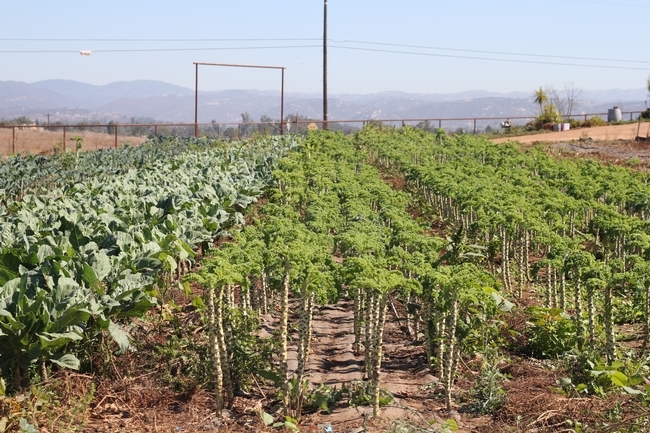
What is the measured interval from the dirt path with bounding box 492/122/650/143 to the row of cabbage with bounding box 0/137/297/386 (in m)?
30.2

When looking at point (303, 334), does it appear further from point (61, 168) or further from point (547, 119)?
point (547, 119)

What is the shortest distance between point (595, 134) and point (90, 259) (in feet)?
132

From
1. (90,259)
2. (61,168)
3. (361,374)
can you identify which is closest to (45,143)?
(61,168)

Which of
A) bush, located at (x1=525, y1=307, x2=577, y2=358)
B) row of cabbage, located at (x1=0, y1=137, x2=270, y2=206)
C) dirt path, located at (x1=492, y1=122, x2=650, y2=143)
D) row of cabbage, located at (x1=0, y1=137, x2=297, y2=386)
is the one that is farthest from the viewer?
dirt path, located at (x1=492, y1=122, x2=650, y2=143)

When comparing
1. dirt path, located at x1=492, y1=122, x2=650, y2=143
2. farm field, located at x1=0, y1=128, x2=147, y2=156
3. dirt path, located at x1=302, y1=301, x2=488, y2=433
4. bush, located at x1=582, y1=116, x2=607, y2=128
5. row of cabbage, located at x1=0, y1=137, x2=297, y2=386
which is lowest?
dirt path, located at x1=302, y1=301, x2=488, y2=433

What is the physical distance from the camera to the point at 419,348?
27.1ft

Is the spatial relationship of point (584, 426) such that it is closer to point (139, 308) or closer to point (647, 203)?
point (139, 308)

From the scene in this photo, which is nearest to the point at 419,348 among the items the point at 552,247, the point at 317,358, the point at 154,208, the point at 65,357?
the point at 317,358

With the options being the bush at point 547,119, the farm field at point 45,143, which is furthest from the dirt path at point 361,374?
the bush at point 547,119

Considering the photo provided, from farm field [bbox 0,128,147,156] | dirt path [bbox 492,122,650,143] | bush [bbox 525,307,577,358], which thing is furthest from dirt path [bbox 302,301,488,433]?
dirt path [bbox 492,122,650,143]

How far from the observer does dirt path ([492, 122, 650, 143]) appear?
136 feet

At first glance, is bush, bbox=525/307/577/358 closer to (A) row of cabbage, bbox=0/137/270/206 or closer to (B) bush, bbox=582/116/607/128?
(A) row of cabbage, bbox=0/137/270/206

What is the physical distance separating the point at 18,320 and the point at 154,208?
4532 millimetres

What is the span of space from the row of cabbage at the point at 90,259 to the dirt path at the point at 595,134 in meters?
30.2
